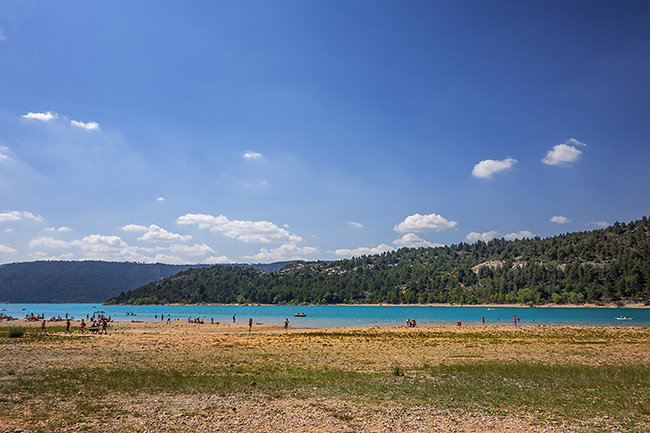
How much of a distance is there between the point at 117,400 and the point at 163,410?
2856 mm

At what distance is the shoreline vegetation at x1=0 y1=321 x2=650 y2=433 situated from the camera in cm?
1259

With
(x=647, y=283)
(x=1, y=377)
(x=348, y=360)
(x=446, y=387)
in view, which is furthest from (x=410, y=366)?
(x=647, y=283)

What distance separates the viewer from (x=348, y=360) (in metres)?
27.5

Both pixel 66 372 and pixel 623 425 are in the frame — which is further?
pixel 66 372

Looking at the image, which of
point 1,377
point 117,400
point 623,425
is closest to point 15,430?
point 117,400

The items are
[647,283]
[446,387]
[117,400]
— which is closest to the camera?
[117,400]

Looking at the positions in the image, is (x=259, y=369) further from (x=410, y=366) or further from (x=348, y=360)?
(x=410, y=366)

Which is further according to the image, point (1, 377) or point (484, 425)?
point (1, 377)

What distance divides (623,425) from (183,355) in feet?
89.5

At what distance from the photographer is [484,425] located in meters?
12.3

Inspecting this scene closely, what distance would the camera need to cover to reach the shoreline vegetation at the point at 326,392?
41.3ft

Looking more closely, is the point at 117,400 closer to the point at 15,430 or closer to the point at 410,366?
the point at 15,430

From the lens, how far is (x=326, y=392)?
17.2 metres

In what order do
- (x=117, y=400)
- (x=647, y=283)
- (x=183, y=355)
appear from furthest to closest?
(x=647, y=283) → (x=183, y=355) → (x=117, y=400)
